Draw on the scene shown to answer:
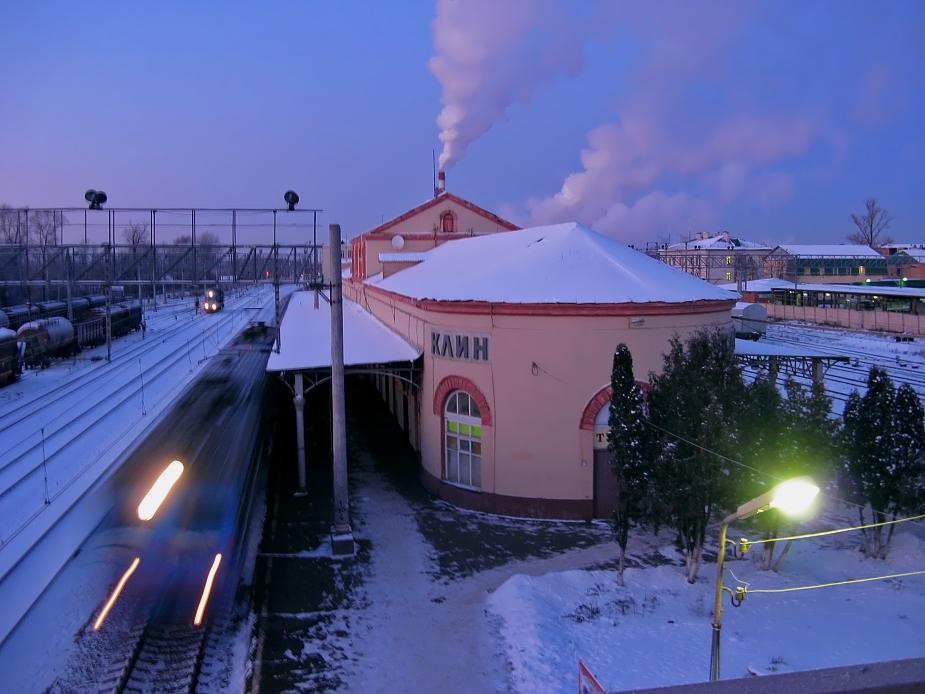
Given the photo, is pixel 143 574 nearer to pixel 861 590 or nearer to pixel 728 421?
pixel 728 421

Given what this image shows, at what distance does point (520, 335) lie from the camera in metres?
14.0

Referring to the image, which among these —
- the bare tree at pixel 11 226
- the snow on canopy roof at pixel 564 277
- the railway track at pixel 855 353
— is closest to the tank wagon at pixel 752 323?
the railway track at pixel 855 353

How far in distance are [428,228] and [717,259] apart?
143 ft

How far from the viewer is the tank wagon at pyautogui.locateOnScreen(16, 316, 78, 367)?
31.7 metres

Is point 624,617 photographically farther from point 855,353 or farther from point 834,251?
point 834,251

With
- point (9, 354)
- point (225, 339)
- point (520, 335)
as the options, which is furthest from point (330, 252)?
point (225, 339)

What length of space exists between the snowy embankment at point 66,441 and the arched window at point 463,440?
6776mm

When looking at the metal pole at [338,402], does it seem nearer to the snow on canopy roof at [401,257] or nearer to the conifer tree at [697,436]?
the conifer tree at [697,436]

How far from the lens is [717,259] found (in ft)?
210

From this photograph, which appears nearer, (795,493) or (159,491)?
(795,493)

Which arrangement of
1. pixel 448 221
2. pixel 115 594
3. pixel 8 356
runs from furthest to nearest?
pixel 448 221 → pixel 8 356 → pixel 115 594

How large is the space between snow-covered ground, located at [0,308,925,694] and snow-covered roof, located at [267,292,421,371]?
13.5 feet

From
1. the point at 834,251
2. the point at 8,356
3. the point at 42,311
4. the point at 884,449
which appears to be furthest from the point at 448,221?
the point at 834,251

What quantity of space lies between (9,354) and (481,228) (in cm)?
1930
